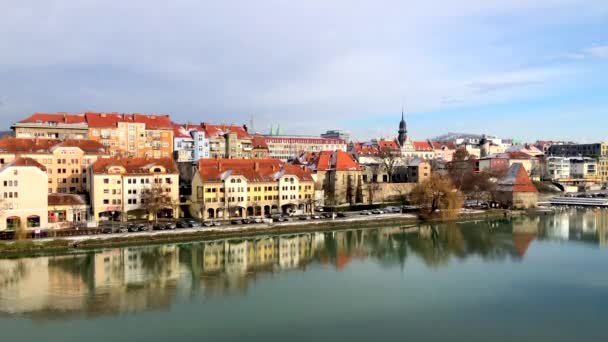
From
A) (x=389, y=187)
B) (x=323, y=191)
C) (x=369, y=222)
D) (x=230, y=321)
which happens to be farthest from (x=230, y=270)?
(x=389, y=187)

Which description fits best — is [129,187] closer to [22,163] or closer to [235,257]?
[22,163]

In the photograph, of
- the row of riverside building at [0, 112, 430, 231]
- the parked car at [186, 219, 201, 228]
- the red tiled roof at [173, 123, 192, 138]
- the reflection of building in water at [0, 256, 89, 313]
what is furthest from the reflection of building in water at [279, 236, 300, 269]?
the red tiled roof at [173, 123, 192, 138]

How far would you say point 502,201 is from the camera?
112ft

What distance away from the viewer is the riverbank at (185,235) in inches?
723

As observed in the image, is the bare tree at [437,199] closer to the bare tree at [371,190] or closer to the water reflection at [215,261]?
the water reflection at [215,261]

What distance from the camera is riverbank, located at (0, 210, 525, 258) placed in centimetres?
1838

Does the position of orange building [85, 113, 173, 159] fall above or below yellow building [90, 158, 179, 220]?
above

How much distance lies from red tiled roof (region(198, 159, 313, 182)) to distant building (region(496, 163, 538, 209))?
13.8 metres

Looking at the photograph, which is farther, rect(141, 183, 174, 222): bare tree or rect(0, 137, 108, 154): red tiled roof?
rect(0, 137, 108, 154): red tiled roof

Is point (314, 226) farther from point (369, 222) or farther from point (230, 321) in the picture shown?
point (230, 321)

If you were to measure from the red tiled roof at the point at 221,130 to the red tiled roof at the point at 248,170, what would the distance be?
11.7m

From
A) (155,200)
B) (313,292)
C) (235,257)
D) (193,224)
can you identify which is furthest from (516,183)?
(313,292)

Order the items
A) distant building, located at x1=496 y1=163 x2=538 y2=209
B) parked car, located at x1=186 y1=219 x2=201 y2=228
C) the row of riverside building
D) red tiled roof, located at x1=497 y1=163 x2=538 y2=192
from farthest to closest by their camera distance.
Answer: red tiled roof, located at x1=497 y1=163 x2=538 y2=192
distant building, located at x1=496 y1=163 x2=538 y2=209
parked car, located at x1=186 y1=219 x2=201 y2=228
the row of riverside building

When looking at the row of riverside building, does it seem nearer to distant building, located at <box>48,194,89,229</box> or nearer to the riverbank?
distant building, located at <box>48,194,89,229</box>
